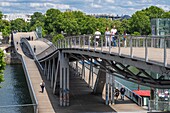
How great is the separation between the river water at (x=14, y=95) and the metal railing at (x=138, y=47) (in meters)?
8.78

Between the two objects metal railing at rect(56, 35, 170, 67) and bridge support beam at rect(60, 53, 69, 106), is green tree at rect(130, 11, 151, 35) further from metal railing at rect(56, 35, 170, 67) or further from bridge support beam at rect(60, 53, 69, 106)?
metal railing at rect(56, 35, 170, 67)

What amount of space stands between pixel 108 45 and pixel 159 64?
864 cm

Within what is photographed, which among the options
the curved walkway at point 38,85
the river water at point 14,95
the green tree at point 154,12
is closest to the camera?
the curved walkway at point 38,85

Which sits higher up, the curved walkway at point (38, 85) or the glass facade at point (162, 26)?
the glass facade at point (162, 26)

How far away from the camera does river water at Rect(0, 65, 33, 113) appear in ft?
116

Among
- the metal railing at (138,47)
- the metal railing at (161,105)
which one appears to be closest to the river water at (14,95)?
the metal railing at (138,47)

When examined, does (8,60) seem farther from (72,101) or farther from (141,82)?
(141,82)

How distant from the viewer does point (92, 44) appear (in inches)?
1097

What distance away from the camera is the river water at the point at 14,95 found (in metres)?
35.5

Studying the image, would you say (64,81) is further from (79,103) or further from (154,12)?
(154,12)

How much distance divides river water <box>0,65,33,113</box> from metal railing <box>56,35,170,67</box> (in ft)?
28.8

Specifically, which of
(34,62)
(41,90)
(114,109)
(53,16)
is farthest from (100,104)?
(53,16)

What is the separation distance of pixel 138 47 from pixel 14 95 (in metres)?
25.9

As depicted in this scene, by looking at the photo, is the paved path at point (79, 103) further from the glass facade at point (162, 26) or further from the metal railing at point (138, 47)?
the glass facade at point (162, 26)
